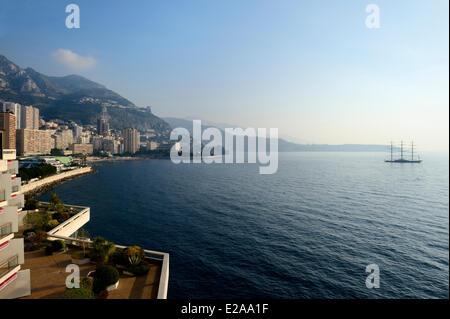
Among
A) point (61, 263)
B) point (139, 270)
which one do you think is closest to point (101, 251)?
point (61, 263)

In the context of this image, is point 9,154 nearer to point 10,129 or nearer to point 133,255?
point 133,255

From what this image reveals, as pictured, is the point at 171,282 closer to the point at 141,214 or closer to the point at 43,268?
the point at 43,268

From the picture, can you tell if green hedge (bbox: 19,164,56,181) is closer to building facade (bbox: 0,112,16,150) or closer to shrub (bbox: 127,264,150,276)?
building facade (bbox: 0,112,16,150)

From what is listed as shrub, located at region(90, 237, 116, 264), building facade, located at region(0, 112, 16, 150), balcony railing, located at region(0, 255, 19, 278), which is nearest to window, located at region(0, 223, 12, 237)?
balcony railing, located at region(0, 255, 19, 278)
